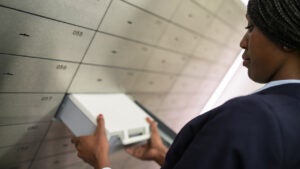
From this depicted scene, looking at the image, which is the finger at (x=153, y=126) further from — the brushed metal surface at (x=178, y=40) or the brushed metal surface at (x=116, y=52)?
the brushed metal surface at (x=178, y=40)

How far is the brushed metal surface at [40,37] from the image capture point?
136cm

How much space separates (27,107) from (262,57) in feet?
4.38

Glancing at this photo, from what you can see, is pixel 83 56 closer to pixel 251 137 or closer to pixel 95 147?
pixel 95 147

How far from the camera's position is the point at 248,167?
3.00 ft

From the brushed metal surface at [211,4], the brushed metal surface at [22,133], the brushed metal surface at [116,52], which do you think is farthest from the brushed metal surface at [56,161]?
the brushed metal surface at [211,4]

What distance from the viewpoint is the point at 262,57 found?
105 cm

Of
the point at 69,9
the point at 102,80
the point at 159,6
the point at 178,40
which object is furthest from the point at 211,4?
the point at 69,9

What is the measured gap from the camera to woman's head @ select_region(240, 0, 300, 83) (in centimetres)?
96

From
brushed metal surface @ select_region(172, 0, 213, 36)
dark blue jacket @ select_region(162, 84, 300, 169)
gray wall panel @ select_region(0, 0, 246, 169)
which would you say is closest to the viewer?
dark blue jacket @ select_region(162, 84, 300, 169)

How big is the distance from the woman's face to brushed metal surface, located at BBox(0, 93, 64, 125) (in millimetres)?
1225

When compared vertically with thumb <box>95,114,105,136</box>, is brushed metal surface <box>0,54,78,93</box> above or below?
above


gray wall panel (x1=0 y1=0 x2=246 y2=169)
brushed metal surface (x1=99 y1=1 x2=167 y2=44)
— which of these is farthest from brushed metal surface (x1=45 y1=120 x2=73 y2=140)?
brushed metal surface (x1=99 y1=1 x2=167 y2=44)

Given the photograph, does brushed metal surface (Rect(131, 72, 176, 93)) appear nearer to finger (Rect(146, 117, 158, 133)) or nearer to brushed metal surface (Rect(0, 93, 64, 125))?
finger (Rect(146, 117, 158, 133))

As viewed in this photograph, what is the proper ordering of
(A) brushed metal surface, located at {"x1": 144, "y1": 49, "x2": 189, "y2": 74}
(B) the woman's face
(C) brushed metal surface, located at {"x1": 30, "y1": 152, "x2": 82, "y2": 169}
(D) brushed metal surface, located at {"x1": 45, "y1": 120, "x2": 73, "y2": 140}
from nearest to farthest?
(B) the woman's face → (D) brushed metal surface, located at {"x1": 45, "y1": 120, "x2": 73, "y2": 140} → (C) brushed metal surface, located at {"x1": 30, "y1": 152, "x2": 82, "y2": 169} → (A) brushed metal surface, located at {"x1": 144, "y1": 49, "x2": 189, "y2": 74}
